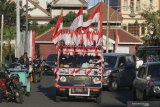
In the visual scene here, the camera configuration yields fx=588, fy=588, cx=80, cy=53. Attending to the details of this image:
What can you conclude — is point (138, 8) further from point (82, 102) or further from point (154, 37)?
point (82, 102)

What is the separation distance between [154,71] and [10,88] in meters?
4.98

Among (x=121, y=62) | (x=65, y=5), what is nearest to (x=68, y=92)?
(x=121, y=62)

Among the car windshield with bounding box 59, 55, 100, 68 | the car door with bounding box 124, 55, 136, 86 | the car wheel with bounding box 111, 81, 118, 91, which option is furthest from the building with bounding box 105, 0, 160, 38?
the car windshield with bounding box 59, 55, 100, 68

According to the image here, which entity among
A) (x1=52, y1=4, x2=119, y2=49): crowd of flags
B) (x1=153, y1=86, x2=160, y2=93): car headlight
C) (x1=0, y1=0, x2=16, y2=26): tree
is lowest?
(x1=153, y1=86, x2=160, y2=93): car headlight

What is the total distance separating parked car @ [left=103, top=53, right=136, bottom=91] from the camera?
27.2 metres

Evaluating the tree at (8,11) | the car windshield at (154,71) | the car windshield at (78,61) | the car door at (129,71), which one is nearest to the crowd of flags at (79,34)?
the car windshield at (78,61)

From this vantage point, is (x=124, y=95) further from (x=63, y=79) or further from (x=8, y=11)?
(x=8, y=11)

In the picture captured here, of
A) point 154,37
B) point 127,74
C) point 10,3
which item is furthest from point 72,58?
point 10,3

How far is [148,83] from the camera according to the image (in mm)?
18516

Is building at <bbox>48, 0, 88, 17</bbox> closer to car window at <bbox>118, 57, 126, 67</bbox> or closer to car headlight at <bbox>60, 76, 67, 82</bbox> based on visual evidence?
car window at <bbox>118, 57, 126, 67</bbox>

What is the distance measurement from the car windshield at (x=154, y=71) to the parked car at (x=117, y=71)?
7.08 meters

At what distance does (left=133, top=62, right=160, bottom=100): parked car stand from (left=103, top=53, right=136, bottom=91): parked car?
242 inches

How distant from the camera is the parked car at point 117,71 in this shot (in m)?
27.2

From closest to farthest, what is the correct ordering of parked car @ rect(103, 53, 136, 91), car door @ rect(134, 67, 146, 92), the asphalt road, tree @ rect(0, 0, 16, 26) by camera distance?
car door @ rect(134, 67, 146, 92) < the asphalt road < parked car @ rect(103, 53, 136, 91) < tree @ rect(0, 0, 16, 26)
